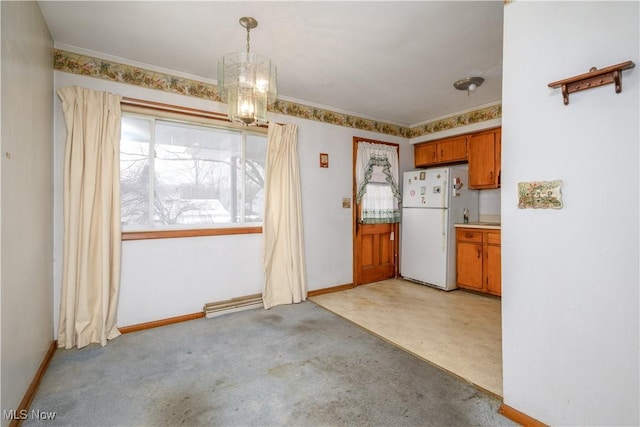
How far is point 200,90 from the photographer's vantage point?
2973 mm

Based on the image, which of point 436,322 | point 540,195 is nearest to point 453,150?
point 436,322

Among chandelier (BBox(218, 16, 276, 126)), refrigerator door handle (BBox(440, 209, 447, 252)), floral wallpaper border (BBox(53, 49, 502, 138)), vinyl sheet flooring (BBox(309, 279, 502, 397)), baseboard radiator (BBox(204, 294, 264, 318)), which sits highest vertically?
floral wallpaper border (BBox(53, 49, 502, 138))

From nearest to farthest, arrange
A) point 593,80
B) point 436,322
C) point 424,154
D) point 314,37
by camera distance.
Result: point 593,80 → point 314,37 → point 436,322 → point 424,154

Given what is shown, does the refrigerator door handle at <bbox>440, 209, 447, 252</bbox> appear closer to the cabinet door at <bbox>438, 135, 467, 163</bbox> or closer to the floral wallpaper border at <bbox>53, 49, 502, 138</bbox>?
the cabinet door at <bbox>438, 135, 467, 163</bbox>

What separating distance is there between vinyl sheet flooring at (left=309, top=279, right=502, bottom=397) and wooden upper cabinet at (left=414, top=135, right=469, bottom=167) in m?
1.89

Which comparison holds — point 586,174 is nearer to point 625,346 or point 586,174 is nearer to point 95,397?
point 625,346

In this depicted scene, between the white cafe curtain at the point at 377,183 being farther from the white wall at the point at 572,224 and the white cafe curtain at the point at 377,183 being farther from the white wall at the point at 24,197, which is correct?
the white wall at the point at 24,197

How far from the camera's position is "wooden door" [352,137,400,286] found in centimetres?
414

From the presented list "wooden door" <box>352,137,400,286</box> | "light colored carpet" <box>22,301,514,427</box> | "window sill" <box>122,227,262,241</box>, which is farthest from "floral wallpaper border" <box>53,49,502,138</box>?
"light colored carpet" <box>22,301,514,427</box>

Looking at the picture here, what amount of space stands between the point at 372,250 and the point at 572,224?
307 cm

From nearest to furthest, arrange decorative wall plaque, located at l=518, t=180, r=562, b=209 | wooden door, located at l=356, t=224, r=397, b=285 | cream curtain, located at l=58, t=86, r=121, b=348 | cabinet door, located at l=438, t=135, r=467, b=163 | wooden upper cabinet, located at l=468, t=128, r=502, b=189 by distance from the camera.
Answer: decorative wall plaque, located at l=518, t=180, r=562, b=209 < cream curtain, located at l=58, t=86, r=121, b=348 < wooden upper cabinet, located at l=468, t=128, r=502, b=189 < cabinet door, located at l=438, t=135, r=467, b=163 < wooden door, located at l=356, t=224, r=397, b=285

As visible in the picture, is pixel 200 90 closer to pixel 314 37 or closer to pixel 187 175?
pixel 187 175

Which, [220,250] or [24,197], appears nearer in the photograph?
[24,197]

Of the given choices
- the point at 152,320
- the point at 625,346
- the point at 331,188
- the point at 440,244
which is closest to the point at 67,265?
the point at 152,320
